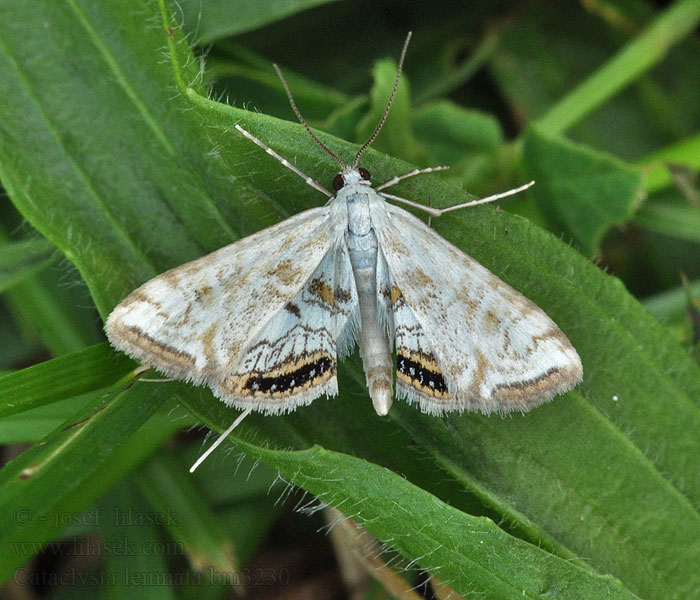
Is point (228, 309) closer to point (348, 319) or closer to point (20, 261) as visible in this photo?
point (348, 319)

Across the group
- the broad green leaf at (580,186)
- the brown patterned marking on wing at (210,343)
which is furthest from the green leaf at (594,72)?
the brown patterned marking on wing at (210,343)

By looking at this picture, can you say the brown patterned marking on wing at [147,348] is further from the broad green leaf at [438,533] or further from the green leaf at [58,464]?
the broad green leaf at [438,533]

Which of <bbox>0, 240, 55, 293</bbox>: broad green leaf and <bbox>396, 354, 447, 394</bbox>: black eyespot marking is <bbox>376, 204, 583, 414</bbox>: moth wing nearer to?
<bbox>396, 354, 447, 394</bbox>: black eyespot marking

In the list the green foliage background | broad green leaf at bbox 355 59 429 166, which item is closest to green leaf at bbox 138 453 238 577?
the green foliage background

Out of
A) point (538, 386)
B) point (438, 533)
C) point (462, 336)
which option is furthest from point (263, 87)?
point (438, 533)

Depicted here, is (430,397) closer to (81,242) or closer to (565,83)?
(81,242)

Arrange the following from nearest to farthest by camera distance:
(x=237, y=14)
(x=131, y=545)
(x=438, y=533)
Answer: (x=438, y=533), (x=131, y=545), (x=237, y=14)

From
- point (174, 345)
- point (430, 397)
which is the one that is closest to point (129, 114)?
point (174, 345)
